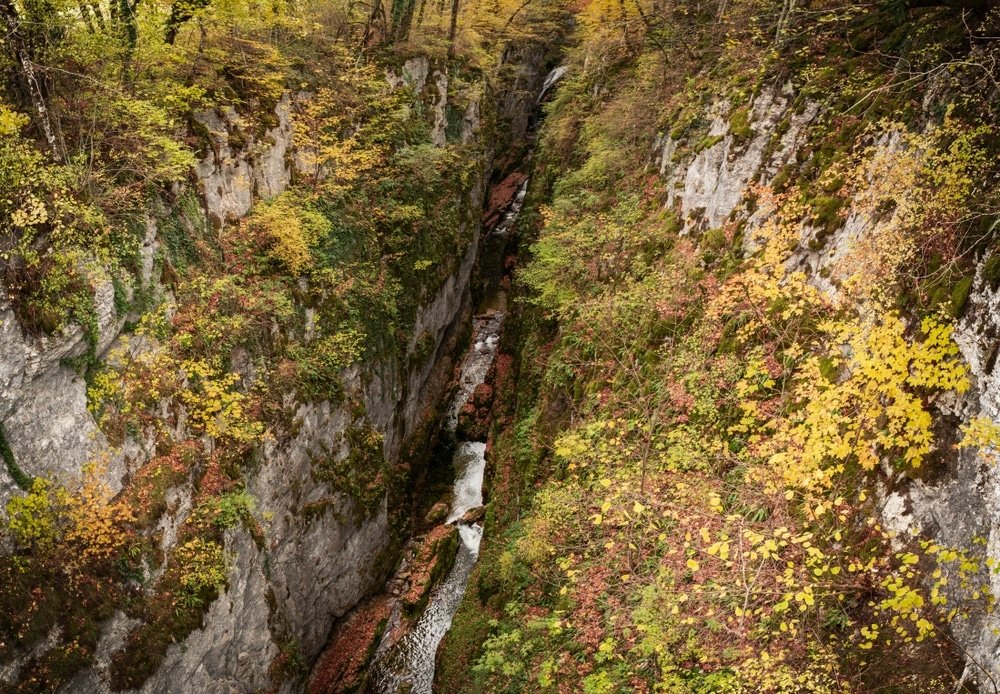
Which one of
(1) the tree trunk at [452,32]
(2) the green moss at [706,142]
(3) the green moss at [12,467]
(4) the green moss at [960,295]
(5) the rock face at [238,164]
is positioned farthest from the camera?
(1) the tree trunk at [452,32]

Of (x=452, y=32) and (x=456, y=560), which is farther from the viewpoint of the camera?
(x=452, y=32)

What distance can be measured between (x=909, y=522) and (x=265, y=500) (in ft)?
36.8

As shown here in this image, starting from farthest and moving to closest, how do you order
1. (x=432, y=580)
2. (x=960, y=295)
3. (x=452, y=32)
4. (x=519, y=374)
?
(x=452, y=32), (x=519, y=374), (x=432, y=580), (x=960, y=295)

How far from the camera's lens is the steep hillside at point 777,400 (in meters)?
5.12

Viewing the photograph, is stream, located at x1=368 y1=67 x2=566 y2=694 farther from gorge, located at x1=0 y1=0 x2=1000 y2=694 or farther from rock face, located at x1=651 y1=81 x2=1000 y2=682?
rock face, located at x1=651 y1=81 x2=1000 y2=682

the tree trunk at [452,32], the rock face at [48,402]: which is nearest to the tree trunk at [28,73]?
the rock face at [48,402]

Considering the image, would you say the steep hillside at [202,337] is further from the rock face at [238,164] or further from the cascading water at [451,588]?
the cascading water at [451,588]

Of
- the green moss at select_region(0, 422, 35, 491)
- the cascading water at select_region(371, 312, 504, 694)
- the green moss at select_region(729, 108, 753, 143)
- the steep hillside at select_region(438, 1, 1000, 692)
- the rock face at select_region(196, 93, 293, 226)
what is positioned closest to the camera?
the steep hillside at select_region(438, 1, 1000, 692)

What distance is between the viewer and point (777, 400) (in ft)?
25.3

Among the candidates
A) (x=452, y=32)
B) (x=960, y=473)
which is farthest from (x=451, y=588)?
(x=452, y=32)

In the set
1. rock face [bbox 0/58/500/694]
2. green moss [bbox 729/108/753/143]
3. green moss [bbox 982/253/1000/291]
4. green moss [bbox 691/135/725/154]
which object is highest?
green moss [bbox 729/108/753/143]

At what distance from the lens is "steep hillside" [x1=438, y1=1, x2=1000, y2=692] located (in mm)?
5121

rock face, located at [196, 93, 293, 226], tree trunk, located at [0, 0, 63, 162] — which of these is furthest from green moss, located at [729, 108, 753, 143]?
tree trunk, located at [0, 0, 63, 162]

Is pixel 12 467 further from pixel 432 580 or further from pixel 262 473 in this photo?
pixel 432 580
